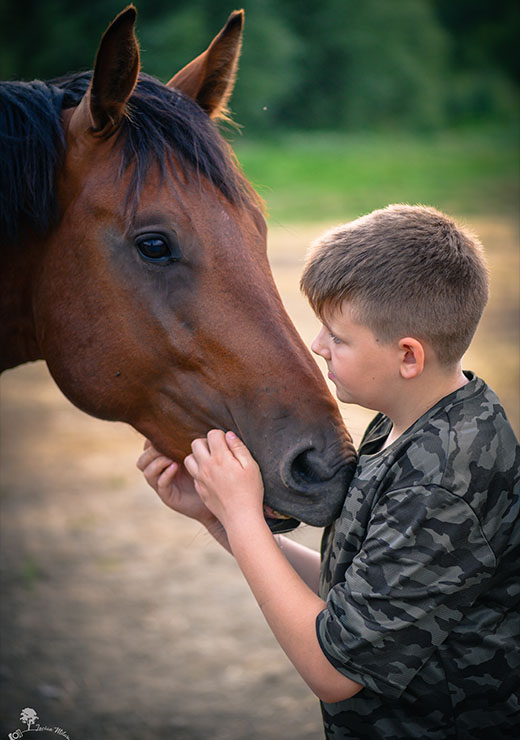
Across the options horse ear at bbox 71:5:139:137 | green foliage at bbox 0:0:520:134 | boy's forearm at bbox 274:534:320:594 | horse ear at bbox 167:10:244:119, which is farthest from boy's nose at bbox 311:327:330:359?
green foliage at bbox 0:0:520:134

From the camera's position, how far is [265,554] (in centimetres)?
150

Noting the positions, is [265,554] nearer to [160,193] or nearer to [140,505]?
[160,193]

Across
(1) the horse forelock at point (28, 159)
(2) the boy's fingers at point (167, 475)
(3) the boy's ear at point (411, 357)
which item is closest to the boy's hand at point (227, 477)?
(2) the boy's fingers at point (167, 475)

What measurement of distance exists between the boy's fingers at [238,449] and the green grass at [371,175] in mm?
16273

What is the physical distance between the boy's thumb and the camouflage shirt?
0.32m

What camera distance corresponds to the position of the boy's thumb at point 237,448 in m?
1.66

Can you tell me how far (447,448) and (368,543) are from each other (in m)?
0.25

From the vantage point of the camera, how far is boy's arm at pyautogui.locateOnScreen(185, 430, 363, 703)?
Result: 4.73 feet

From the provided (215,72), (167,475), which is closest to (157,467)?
(167,475)

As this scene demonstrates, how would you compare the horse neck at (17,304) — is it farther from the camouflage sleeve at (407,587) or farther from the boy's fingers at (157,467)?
the camouflage sleeve at (407,587)

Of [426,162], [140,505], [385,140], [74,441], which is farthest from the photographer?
[385,140]

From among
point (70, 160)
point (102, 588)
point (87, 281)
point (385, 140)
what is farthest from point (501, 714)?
point (385, 140)

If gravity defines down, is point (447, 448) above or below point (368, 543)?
above

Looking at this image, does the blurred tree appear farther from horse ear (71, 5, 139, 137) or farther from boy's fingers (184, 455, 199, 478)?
boy's fingers (184, 455, 199, 478)
